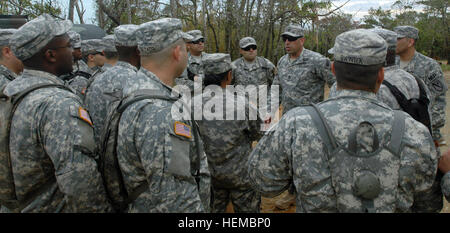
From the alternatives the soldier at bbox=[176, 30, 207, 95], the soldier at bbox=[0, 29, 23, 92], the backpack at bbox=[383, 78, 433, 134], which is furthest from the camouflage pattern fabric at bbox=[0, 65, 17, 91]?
the backpack at bbox=[383, 78, 433, 134]

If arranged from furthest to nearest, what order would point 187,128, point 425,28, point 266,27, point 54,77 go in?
point 425,28 → point 266,27 → point 54,77 → point 187,128

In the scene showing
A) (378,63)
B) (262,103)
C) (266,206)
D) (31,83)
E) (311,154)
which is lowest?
(266,206)

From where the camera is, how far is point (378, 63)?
178 cm

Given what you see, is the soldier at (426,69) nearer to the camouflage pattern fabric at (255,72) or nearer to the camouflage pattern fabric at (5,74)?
the camouflage pattern fabric at (255,72)

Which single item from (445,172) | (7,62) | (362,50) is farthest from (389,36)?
(7,62)

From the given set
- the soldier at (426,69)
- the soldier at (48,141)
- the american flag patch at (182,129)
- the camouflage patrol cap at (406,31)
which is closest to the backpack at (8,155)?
the soldier at (48,141)

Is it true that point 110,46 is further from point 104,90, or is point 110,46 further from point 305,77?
point 305,77

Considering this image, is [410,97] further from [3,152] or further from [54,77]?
[3,152]

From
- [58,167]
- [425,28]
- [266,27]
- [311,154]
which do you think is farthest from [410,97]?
[425,28]

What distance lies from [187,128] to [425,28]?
34674mm

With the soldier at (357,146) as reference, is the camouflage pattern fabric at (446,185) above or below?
below

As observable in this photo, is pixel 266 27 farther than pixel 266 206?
Yes

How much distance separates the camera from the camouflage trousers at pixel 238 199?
3.35 meters

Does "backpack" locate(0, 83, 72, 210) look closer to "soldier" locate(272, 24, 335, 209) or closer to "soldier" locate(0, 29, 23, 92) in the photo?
"soldier" locate(0, 29, 23, 92)
